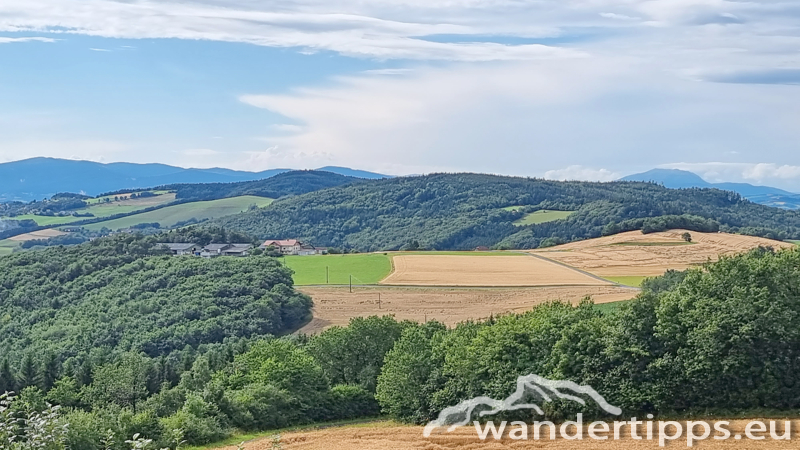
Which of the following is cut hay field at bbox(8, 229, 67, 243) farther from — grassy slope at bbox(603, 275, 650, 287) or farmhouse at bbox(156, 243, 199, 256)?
grassy slope at bbox(603, 275, 650, 287)

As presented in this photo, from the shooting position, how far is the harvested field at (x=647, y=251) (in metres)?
87.7

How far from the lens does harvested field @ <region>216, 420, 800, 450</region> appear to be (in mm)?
22172

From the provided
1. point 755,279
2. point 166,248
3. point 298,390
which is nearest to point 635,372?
point 755,279

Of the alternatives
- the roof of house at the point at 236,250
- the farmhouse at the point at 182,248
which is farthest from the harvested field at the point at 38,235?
the roof of house at the point at 236,250

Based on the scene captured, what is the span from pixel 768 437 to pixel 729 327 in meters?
6.35

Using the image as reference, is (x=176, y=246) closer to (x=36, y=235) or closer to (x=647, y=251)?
(x=647, y=251)

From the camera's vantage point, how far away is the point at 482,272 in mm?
88688

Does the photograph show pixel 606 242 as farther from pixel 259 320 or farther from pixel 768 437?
pixel 768 437

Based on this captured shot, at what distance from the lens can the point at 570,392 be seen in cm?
2938

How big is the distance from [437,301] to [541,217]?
4143 inches

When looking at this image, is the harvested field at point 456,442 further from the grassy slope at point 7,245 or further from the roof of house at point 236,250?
the grassy slope at point 7,245

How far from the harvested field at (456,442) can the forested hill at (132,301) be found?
4309 cm

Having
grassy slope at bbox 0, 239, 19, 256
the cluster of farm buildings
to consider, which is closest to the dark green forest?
the cluster of farm buildings

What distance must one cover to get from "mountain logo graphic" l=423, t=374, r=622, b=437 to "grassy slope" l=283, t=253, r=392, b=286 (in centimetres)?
5420
